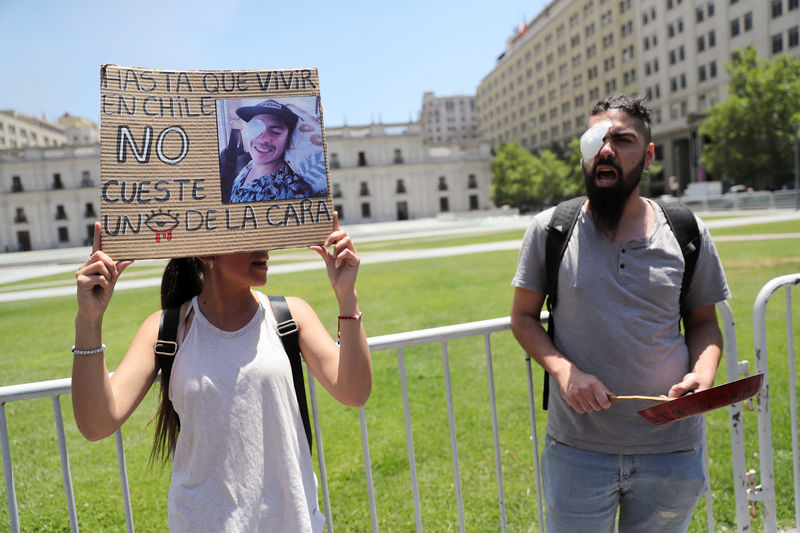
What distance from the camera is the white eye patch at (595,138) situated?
1.75 metres

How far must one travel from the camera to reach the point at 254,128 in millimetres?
1454

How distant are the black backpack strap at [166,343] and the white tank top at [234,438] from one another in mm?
33

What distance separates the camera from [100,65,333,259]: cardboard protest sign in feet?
4.48

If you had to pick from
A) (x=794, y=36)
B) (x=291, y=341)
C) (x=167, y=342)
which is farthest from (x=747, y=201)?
(x=167, y=342)

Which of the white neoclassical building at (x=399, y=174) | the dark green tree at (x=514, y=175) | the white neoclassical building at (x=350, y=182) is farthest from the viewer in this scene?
the white neoclassical building at (x=399, y=174)

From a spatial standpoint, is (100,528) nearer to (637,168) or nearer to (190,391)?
(190,391)

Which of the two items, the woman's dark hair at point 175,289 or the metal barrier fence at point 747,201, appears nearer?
the woman's dark hair at point 175,289

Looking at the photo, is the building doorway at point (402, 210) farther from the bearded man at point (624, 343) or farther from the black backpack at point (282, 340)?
the black backpack at point (282, 340)

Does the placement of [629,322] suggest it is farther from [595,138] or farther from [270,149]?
[270,149]

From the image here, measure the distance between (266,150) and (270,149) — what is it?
0.04ft

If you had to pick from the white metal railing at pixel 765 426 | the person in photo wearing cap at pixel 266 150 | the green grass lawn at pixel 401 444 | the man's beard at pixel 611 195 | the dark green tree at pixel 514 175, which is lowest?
the green grass lawn at pixel 401 444

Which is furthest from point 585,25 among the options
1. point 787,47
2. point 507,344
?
point 507,344

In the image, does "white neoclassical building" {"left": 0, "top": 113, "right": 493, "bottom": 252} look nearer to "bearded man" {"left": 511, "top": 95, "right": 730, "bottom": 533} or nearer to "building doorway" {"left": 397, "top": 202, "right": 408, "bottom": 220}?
"building doorway" {"left": 397, "top": 202, "right": 408, "bottom": 220}

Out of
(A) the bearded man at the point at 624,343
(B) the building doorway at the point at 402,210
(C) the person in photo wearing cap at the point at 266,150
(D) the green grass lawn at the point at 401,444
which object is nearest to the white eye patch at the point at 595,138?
(A) the bearded man at the point at 624,343
